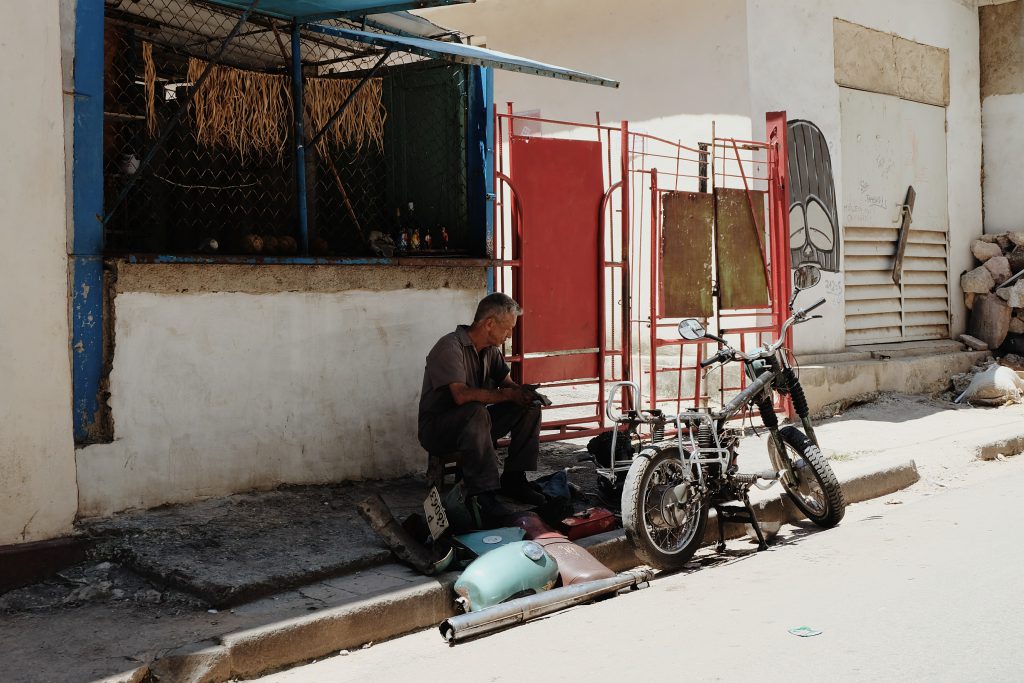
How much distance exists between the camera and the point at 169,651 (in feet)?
13.3

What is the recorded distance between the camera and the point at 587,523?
5.82 metres

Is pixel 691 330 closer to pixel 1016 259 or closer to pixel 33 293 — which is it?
pixel 33 293

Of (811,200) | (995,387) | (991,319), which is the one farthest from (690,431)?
(991,319)

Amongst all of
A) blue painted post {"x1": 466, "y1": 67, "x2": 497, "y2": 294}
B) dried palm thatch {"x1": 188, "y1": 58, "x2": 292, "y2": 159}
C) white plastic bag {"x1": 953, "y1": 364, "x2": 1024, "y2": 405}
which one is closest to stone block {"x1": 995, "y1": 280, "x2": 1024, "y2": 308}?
white plastic bag {"x1": 953, "y1": 364, "x2": 1024, "y2": 405}

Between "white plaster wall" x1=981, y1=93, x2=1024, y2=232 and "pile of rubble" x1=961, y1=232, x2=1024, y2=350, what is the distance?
364mm

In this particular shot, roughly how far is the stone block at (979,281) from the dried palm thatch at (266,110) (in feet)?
27.9

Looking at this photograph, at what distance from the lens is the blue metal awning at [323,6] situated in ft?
19.8

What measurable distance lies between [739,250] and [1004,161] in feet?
19.7

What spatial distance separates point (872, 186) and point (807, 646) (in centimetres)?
842

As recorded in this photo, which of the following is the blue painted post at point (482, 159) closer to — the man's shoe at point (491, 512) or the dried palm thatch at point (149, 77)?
the man's shoe at point (491, 512)

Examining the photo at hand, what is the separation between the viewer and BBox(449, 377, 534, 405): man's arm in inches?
239

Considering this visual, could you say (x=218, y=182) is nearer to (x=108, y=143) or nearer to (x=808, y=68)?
(x=108, y=143)

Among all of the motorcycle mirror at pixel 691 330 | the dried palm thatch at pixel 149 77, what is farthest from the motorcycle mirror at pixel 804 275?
the dried palm thatch at pixel 149 77

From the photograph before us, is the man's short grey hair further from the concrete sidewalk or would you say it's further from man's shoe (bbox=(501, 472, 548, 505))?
the concrete sidewalk
